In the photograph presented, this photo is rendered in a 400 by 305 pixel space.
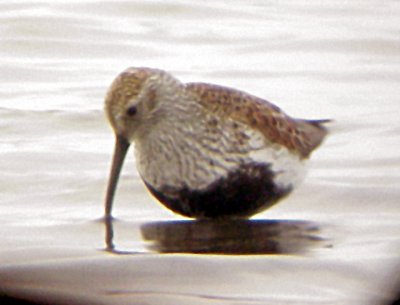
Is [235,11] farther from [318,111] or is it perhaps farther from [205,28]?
[318,111]

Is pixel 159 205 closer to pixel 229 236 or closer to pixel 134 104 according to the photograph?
pixel 134 104

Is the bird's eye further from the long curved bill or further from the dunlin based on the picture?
the long curved bill

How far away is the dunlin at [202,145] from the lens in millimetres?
6219

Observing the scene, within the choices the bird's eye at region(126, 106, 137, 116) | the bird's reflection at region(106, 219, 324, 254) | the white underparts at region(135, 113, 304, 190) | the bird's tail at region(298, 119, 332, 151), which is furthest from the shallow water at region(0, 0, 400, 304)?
the bird's eye at region(126, 106, 137, 116)

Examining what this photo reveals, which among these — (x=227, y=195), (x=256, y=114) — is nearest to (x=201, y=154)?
(x=227, y=195)

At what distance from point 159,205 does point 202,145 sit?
89 cm

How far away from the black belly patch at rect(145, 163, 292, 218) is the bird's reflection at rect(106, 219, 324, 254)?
9 centimetres

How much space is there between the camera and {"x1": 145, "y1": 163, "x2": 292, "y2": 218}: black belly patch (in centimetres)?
618

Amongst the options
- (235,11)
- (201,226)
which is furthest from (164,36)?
(201,226)

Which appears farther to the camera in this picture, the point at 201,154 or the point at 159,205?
the point at 159,205

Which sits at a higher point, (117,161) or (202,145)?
(202,145)

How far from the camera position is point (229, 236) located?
6203mm

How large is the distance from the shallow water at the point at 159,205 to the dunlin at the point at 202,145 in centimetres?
19

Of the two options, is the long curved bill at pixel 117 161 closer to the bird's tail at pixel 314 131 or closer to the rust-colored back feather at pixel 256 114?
the rust-colored back feather at pixel 256 114
